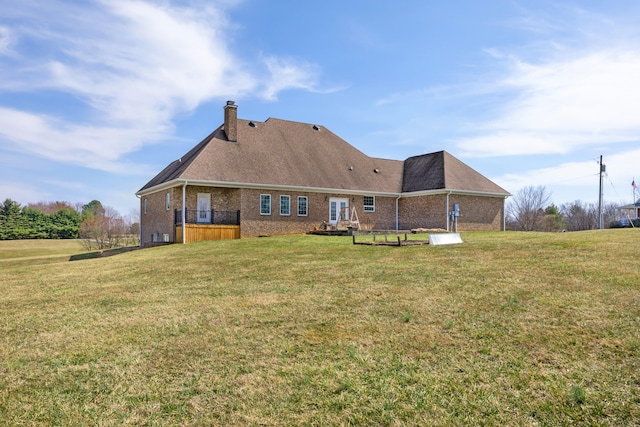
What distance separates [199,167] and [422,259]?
15.2 meters

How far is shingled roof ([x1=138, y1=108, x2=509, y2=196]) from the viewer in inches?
955

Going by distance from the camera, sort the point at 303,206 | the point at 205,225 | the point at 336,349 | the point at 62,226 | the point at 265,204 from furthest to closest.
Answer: the point at 62,226 → the point at 303,206 → the point at 265,204 → the point at 205,225 → the point at 336,349

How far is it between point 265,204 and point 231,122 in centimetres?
566

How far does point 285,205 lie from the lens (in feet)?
84.1

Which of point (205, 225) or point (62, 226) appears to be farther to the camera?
point (62, 226)

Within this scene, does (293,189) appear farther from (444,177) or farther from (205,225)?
(444,177)

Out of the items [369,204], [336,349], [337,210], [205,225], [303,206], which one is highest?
[369,204]

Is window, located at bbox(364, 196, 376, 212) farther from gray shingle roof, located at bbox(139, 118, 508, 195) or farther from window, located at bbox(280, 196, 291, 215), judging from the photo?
window, located at bbox(280, 196, 291, 215)

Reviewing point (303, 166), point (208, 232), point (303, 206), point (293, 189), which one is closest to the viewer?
point (208, 232)

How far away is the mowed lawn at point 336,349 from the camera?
3.88 m

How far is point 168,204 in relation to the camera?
81.7ft

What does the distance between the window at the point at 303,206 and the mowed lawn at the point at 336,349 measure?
16.4m

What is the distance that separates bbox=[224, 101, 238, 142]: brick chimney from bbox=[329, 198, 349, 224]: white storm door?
718 centimetres

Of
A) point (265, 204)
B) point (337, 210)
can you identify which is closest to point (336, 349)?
point (265, 204)
